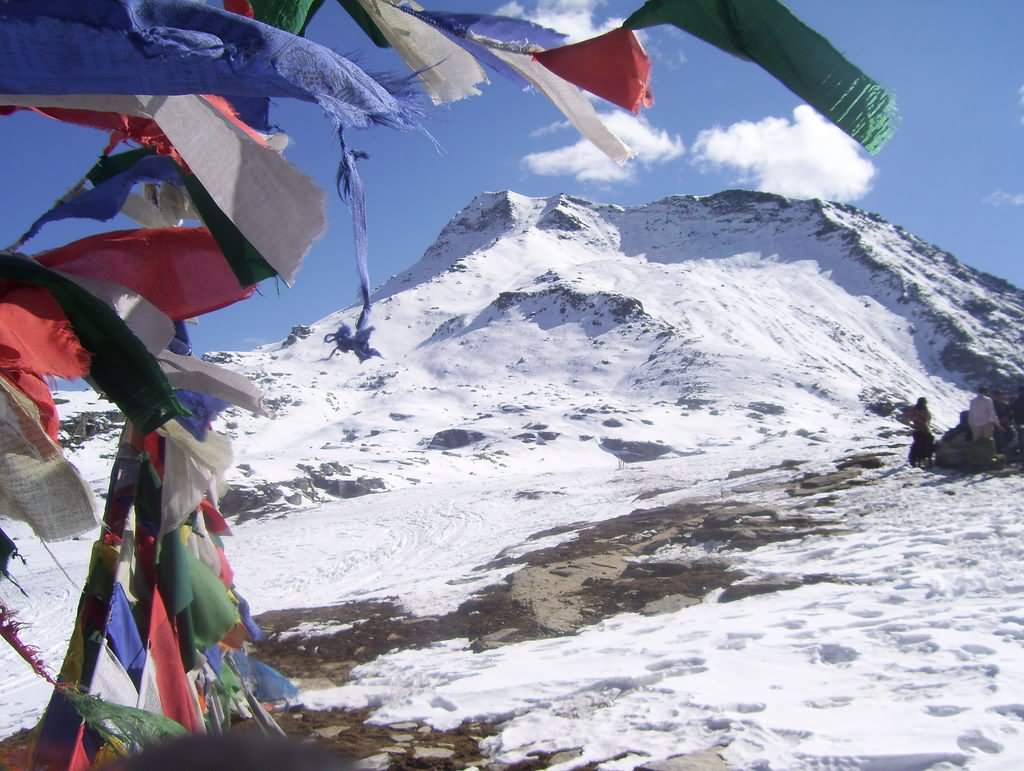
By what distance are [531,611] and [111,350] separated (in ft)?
20.0

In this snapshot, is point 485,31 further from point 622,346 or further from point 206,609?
point 622,346

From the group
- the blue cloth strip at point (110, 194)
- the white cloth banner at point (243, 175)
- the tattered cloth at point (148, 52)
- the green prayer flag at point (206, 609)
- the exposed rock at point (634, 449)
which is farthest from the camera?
the exposed rock at point (634, 449)

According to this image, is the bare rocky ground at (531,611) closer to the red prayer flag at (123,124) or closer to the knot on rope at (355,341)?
the knot on rope at (355,341)

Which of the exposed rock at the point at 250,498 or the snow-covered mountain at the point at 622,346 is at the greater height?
the snow-covered mountain at the point at 622,346

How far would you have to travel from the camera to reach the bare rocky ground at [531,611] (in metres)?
4.48

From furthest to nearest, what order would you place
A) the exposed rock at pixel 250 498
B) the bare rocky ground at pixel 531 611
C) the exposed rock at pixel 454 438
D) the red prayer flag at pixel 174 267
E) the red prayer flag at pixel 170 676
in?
the exposed rock at pixel 454 438 → the exposed rock at pixel 250 498 → the bare rocky ground at pixel 531 611 → the red prayer flag at pixel 170 676 → the red prayer flag at pixel 174 267

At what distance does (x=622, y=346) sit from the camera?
9006 cm

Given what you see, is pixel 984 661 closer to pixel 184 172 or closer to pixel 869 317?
pixel 184 172

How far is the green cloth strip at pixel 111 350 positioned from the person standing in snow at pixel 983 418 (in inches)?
506

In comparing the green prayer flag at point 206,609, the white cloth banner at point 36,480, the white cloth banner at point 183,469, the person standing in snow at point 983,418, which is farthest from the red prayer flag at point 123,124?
the person standing in snow at point 983,418

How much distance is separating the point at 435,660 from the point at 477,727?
5.86 feet

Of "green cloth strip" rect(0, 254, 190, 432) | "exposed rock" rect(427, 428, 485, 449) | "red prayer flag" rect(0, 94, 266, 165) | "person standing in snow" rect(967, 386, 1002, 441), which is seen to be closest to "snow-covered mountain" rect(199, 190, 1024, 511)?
"exposed rock" rect(427, 428, 485, 449)

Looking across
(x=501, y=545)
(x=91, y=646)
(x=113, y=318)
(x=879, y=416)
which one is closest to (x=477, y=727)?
(x=91, y=646)

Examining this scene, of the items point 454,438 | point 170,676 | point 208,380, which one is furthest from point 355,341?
point 454,438
